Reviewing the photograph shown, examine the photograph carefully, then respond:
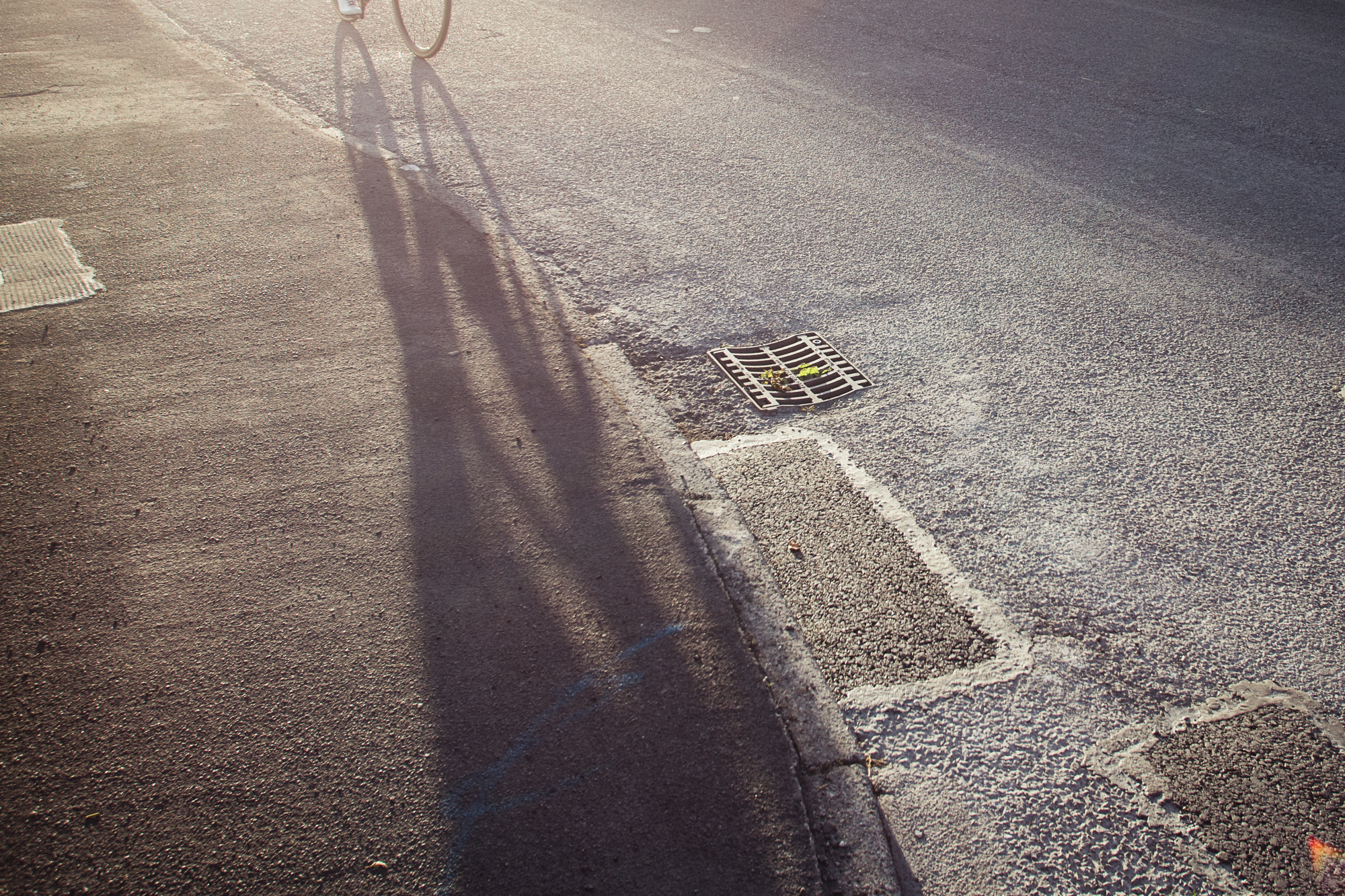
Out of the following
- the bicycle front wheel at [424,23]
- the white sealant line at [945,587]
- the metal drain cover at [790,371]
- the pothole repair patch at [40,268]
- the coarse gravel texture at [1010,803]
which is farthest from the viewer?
the bicycle front wheel at [424,23]

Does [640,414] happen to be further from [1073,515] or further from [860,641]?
[1073,515]

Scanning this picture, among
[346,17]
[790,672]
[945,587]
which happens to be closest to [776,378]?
[945,587]

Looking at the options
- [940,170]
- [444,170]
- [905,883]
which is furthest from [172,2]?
[905,883]

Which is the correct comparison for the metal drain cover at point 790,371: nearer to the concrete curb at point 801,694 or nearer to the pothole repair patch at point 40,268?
the concrete curb at point 801,694

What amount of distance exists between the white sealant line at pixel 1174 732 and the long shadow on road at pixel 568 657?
37.2 inches

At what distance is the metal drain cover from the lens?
12.6 ft

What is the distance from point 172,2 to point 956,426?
11216 millimetres

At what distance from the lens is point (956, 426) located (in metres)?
3.67

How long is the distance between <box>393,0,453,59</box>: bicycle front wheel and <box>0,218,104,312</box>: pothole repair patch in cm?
411

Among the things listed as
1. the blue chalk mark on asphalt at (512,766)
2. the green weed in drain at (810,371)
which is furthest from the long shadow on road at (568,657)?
the green weed in drain at (810,371)

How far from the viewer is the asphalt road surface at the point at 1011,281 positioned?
2.58 meters

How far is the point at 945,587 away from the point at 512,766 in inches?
61.9

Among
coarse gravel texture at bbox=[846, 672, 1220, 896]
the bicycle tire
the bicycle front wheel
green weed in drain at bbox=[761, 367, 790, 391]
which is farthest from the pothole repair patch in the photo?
the bicycle tire

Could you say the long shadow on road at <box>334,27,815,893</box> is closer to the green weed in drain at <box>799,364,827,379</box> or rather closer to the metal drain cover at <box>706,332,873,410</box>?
the metal drain cover at <box>706,332,873,410</box>
